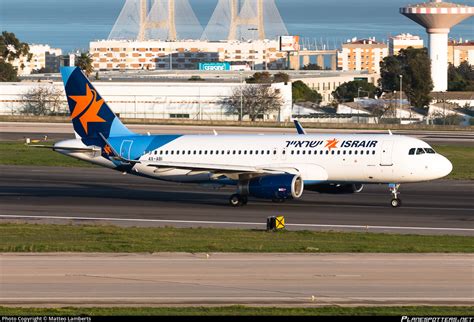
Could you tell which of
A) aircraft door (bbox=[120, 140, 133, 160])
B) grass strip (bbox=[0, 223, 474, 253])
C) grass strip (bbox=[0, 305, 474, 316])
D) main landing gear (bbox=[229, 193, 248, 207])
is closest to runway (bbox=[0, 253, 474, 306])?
grass strip (bbox=[0, 305, 474, 316])

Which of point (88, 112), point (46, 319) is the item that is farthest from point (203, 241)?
point (88, 112)

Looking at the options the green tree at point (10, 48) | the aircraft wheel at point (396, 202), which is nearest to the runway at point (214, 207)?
the aircraft wheel at point (396, 202)

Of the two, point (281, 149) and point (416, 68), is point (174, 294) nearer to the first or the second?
point (281, 149)

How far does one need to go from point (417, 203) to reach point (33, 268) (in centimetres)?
2664

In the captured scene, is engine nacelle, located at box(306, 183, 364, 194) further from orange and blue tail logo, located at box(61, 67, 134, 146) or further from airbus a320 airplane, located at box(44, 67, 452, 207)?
orange and blue tail logo, located at box(61, 67, 134, 146)

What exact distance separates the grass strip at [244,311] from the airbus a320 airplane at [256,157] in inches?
968

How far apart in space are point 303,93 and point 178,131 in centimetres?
8392

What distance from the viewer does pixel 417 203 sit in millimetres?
53312

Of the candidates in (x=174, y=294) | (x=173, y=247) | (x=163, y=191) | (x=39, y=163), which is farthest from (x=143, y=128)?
(x=174, y=294)

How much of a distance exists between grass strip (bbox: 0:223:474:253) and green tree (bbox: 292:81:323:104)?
140292 millimetres

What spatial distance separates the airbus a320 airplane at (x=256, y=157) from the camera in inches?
2000

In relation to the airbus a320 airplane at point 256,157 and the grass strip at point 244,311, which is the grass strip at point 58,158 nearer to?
the airbus a320 airplane at point 256,157

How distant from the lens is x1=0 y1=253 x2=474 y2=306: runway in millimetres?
26641

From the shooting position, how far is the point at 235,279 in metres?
29.5
